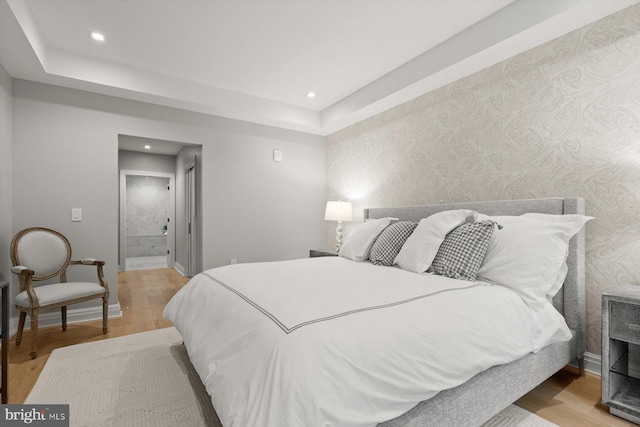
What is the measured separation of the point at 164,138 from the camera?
376 centimetres

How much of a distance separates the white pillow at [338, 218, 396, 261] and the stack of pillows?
338 mm

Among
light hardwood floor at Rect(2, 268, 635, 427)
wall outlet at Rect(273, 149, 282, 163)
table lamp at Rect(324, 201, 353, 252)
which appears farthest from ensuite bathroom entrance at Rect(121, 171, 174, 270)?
table lamp at Rect(324, 201, 353, 252)

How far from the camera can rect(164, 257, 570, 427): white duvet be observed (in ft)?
3.44

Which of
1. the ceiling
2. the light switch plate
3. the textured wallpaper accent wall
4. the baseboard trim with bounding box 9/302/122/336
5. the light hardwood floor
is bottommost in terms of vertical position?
the light hardwood floor

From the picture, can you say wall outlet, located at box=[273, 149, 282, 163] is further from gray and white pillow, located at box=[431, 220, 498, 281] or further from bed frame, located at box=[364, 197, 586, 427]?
gray and white pillow, located at box=[431, 220, 498, 281]

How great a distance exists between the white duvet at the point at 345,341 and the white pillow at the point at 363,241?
0.90 m

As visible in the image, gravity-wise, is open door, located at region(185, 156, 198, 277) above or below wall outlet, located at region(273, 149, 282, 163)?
below

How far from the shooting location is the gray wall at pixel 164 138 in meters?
3.09

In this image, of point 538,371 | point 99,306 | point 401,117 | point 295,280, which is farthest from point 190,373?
point 401,117

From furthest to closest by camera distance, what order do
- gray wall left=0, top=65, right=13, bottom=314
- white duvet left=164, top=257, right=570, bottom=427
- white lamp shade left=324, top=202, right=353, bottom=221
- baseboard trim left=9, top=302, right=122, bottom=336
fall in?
white lamp shade left=324, top=202, right=353, bottom=221
baseboard trim left=9, top=302, right=122, bottom=336
gray wall left=0, top=65, right=13, bottom=314
white duvet left=164, top=257, right=570, bottom=427

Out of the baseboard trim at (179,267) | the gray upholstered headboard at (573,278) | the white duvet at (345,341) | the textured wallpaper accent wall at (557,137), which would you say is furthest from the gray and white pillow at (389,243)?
the baseboard trim at (179,267)

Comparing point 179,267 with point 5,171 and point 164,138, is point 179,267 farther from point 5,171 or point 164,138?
point 5,171

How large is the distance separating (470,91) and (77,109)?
13.0ft

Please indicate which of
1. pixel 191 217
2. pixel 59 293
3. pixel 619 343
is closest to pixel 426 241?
pixel 619 343
